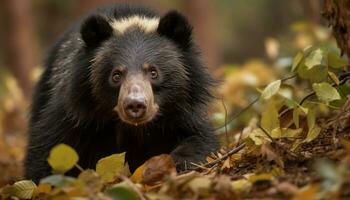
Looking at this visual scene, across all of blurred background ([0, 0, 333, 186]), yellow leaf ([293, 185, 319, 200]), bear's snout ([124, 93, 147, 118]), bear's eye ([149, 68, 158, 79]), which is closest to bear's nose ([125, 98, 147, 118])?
bear's snout ([124, 93, 147, 118])

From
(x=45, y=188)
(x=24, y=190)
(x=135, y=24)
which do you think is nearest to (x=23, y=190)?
(x=24, y=190)

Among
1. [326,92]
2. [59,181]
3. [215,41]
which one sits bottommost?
[215,41]

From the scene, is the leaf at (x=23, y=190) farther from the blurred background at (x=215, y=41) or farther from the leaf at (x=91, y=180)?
the blurred background at (x=215, y=41)

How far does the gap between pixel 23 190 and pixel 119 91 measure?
1.46 metres

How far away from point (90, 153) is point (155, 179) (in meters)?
1.98

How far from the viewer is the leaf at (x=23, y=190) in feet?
16.0

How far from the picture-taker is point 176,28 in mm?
Answer: 6586

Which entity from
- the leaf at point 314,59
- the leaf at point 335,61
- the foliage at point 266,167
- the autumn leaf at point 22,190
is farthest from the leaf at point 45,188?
the leaf at point 335,61

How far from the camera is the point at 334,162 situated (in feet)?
13.9

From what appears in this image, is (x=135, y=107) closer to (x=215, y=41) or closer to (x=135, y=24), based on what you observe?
(x=135, y=24)

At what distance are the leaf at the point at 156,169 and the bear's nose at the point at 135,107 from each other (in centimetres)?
80

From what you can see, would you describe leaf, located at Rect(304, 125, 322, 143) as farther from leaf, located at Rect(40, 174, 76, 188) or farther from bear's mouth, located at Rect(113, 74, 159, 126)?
leaf, located at Rect(40, 174, 76, 188)

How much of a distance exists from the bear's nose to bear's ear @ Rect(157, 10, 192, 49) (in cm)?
123

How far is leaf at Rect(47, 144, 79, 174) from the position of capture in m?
4.10
